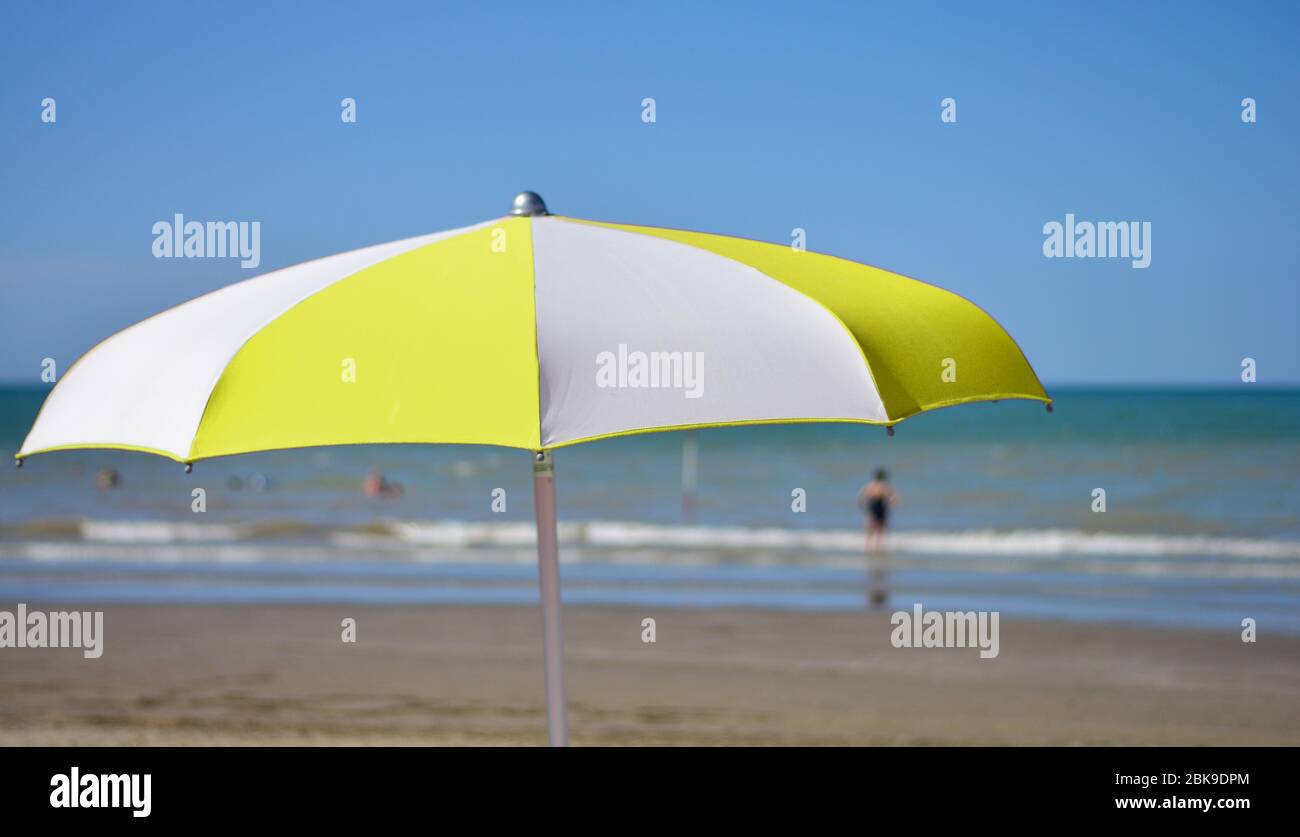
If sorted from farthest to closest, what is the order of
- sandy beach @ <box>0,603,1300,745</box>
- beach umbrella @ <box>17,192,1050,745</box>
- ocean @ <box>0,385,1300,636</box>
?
ocean @ <box>0,385,1300,636</box> < sandy beach @ <box>0,603,1300,745</box> < beach umbrella @ <box>17,192,1050,745</box>

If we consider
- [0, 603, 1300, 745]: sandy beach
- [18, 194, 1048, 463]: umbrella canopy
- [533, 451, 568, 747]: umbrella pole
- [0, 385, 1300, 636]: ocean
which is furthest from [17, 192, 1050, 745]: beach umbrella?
[0, 385, 1300, 636]: ocean

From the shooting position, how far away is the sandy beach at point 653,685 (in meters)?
Answer: 9.66

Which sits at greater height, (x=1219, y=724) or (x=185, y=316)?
(x=185, y=316)

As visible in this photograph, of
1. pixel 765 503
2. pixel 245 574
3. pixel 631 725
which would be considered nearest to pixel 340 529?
pixel 245 574

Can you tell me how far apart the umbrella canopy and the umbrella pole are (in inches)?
28.2

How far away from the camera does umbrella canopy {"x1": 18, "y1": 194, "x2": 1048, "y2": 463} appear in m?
3.13

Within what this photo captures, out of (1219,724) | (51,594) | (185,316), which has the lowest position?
(1219,724)

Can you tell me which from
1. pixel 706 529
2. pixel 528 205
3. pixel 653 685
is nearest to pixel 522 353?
pixel 528 205

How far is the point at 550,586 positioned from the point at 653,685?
24.6 ft

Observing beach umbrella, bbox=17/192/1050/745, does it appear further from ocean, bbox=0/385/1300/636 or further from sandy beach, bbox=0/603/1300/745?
ocean, bbox=0/385/1300/636

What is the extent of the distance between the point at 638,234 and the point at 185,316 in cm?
136

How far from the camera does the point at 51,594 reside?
17422 millimetres

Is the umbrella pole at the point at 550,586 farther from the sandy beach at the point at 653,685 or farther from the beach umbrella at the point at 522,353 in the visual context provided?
the sandy beach at the point at 653,685
